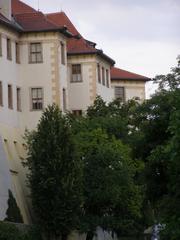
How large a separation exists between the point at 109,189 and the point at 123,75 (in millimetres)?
34065

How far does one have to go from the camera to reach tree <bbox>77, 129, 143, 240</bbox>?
58.8m

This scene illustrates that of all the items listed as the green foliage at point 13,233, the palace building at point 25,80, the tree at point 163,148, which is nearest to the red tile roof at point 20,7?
the palace building at point 25,80

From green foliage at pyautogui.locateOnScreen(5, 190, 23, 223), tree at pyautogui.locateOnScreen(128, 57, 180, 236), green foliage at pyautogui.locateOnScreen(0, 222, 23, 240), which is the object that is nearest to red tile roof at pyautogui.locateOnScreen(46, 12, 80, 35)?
green foliage at pyautogui.locateOnScreen(5, 190, 23, 223)

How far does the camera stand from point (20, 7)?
7688 cm

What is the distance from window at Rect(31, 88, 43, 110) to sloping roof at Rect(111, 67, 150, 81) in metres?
21.6

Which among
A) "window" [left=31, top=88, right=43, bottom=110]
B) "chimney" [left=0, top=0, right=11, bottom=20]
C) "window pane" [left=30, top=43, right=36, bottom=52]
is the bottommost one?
"window" [left=31, top=88, right=43, bottom=110]

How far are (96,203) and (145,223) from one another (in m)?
10.3

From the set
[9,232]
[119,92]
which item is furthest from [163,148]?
[119,92]

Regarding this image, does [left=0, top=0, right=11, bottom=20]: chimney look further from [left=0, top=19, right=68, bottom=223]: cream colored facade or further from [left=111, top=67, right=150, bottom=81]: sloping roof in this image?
[left=111, top=67, right=150, bottom=81]: sloping roof

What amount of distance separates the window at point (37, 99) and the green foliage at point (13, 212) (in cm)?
919

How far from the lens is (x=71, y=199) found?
55.7 metres

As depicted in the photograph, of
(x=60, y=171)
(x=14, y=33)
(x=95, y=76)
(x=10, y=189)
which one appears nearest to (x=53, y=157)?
(x=60, y=171)

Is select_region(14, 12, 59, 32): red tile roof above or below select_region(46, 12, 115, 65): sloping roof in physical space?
above

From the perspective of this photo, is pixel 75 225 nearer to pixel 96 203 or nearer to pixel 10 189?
pixel 96 203
